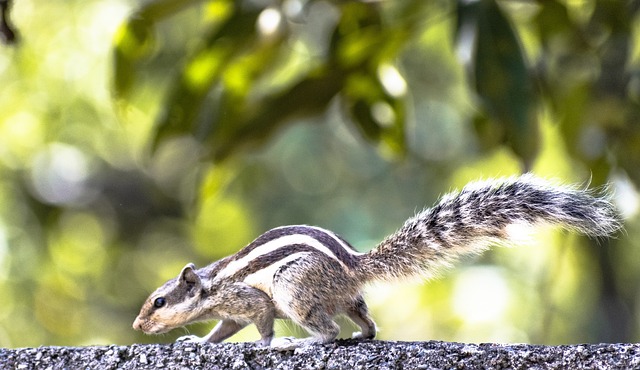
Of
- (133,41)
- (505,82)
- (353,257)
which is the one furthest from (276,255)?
(133,41)

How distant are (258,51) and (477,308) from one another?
10.2 feet

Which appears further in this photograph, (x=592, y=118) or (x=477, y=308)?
(x=477, y=308)

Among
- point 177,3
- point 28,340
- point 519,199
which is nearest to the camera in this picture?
point 519,199

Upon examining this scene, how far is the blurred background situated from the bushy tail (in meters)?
1.27

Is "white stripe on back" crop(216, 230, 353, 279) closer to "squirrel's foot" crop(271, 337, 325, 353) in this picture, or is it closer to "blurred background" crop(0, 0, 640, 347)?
"squirrel's foot" crop(271, 337, 325, 353)

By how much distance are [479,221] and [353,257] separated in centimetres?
29

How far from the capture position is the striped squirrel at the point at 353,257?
2.16 metres

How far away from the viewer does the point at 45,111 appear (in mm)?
7770

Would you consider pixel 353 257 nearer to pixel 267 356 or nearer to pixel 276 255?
pixel 276 255

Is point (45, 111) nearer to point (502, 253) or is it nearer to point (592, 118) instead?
point (502, 253)

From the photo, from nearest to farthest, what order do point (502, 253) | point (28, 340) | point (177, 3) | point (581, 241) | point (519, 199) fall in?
point (519, 199)
point (177, 3)
point (581, 241)
point (28, 340)
point (502, 253)

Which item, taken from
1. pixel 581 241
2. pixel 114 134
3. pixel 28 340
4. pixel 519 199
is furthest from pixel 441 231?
pixel 114 134

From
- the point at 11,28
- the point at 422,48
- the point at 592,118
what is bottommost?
the point at 11,28

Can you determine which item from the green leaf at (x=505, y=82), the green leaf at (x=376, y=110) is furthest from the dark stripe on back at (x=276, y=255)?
the green leaf at (x=376, y=110)
